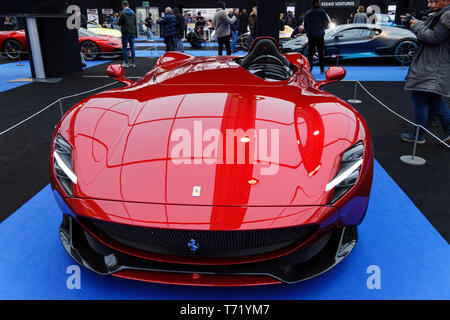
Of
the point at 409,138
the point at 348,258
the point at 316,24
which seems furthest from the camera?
the point at 316,24

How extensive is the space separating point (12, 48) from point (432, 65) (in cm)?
1123

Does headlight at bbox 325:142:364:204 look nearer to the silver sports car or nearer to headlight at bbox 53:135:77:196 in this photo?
headlight at bbox 53:135:77:196

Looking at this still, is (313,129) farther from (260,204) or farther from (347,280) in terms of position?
(347,280)

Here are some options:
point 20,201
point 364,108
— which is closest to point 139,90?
point 20,201

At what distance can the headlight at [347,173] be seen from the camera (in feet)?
5.13

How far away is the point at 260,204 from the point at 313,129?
0.59 metres

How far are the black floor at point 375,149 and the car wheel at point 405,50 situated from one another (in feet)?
10.4

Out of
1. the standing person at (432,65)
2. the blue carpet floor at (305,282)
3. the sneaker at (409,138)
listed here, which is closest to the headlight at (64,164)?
the blue carpet floor at (305,282)

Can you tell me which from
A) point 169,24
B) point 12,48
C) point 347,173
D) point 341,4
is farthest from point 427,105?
point 341,4

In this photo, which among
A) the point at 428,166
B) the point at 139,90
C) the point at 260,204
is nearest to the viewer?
the point at 260,204

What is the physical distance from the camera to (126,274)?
1.55 m

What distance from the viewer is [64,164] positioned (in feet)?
5.68

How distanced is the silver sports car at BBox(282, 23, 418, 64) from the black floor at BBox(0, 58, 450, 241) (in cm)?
290

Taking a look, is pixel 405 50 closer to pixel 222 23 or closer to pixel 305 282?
pixel 222 23
